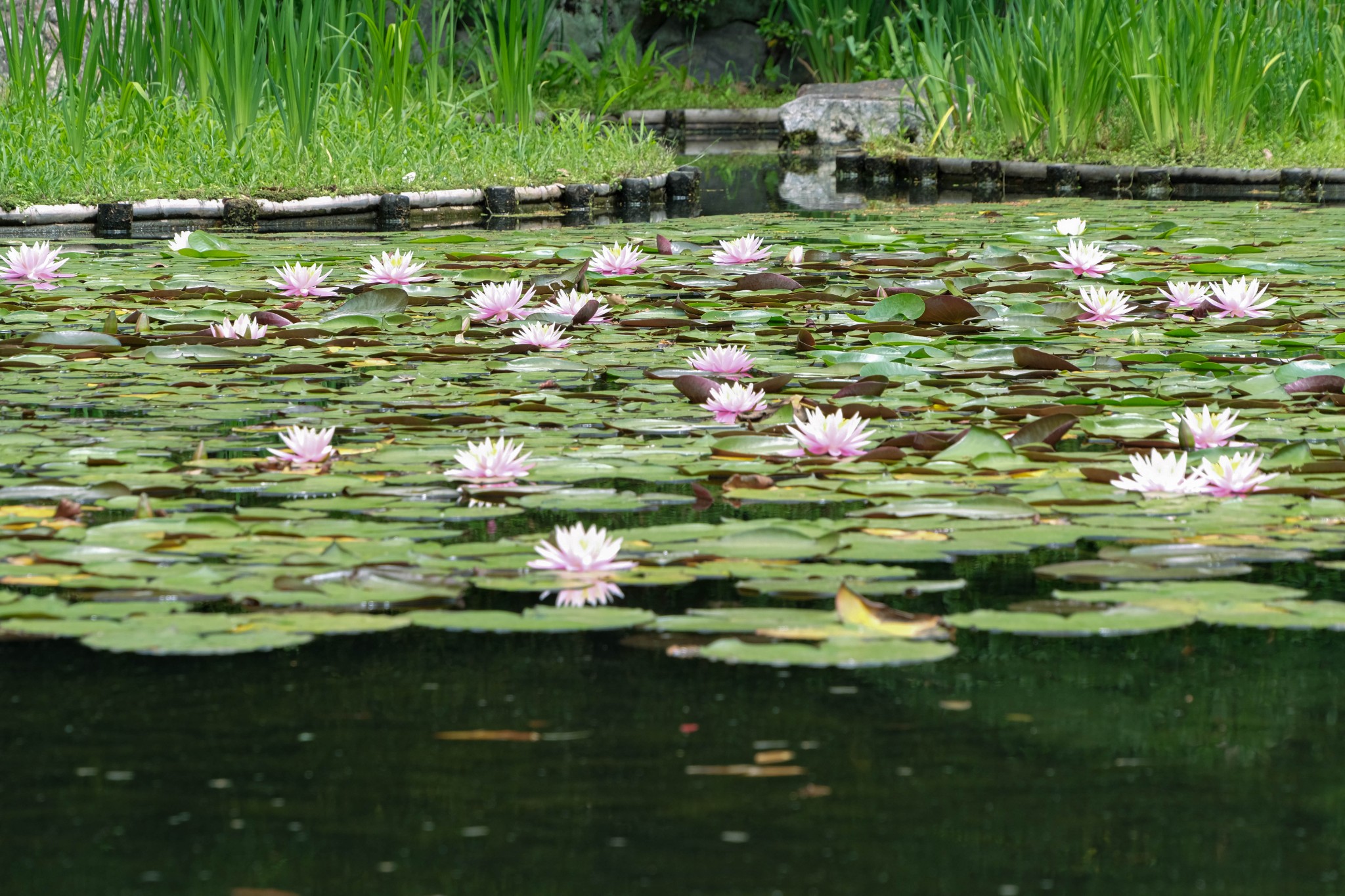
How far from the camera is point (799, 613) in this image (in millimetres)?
1657

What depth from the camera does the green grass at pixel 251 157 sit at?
688cm

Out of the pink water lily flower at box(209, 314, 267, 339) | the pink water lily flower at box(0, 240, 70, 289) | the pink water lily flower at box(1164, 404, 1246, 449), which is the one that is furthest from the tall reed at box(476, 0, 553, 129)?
the pink water lily flower at box(1164, 404, 1246, 449)

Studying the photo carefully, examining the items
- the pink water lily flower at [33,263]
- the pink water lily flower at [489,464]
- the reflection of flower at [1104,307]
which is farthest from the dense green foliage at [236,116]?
the pink water lily flower at [489,464]

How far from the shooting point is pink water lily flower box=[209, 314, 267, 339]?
134 inches

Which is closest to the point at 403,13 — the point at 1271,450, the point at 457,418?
the point at 457,418

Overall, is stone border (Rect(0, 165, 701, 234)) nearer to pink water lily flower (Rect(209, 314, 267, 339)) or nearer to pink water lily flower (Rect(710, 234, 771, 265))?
pink water lily flower (Rect(710, 234, 771, 265))

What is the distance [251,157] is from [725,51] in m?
11.5

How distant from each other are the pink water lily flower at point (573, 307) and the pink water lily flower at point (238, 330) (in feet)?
2.22

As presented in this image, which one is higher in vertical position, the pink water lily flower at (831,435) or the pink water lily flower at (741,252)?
the pink water lily flower at (741,252)

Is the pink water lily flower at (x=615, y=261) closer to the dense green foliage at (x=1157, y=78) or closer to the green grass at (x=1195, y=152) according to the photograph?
the dense green foliage at (x=1157, y=78)

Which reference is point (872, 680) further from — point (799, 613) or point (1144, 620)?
point (1144, 620)

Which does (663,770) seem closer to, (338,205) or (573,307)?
(573,307)

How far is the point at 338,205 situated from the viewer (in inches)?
284

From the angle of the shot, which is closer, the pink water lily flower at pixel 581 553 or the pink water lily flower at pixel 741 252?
the pink water lily flower at pixel 581 553
